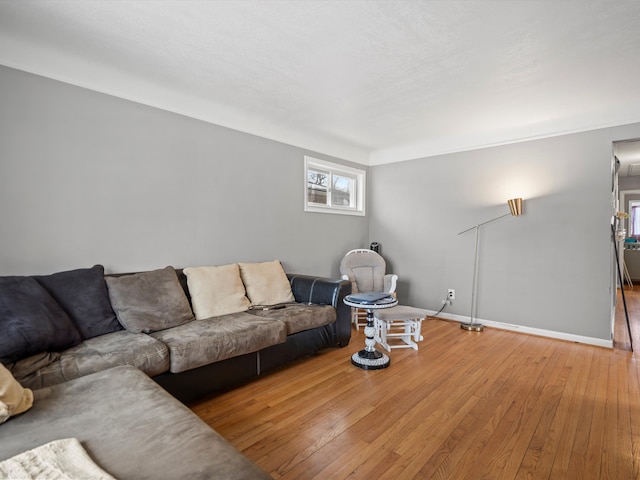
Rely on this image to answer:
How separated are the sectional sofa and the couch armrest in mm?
12

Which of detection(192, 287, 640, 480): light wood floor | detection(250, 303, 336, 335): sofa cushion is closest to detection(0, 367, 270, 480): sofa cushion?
detection(192, 287, 640, 480): light wood floor

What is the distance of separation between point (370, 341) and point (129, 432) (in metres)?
2.16

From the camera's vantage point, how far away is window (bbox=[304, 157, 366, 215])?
4.44m

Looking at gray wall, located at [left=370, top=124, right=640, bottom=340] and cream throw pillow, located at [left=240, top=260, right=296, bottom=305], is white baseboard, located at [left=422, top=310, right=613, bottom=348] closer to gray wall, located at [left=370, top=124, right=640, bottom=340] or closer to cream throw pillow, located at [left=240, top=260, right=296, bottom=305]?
gray wall, located at [left=370, top=124, right=640, bottom=340]

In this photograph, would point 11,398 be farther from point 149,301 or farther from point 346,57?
point 346,57

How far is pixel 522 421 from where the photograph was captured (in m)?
2.07

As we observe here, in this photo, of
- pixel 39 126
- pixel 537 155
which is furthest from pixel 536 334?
pixel 39 126

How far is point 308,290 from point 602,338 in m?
3.18

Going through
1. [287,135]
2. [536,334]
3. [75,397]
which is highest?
[287,135]

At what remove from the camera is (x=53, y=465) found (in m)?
0.94

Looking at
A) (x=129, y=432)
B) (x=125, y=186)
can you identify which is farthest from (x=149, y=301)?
(x=129, y=432)

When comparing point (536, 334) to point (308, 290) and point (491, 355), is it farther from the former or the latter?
point (308, 290)

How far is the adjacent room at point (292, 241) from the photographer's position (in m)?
1.71

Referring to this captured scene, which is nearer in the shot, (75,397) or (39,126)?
(75,397)
